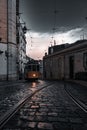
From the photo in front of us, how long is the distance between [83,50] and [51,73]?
768 inches

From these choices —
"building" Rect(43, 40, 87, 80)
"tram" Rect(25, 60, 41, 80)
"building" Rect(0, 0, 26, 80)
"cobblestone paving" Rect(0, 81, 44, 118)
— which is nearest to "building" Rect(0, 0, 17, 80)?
"building" Rect(0, 0, 26, 80)

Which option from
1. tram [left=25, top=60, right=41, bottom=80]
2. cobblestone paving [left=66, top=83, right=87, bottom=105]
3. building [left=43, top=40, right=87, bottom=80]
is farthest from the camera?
tram [left=25, top=60, right=41, bottom=80]

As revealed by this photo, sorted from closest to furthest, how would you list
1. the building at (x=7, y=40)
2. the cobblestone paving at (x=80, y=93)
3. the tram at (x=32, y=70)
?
the cobblestone paving at (x=80, y=93), the tram at (x=32, y=70), the building at (x=7, y=40)

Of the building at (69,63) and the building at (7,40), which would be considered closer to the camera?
the building at (69,63)

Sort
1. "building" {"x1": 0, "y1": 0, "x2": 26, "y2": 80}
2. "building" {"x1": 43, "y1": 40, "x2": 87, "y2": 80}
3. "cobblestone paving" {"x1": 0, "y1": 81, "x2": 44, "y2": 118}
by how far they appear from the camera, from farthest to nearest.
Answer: "building" {"x1": 0, "y1": 0, "x2": 26, "y2": 80} → "building" {"x1": 43, "y1": 40, "x2": 87, "y2": 80} → "cobblestone paving" {"x1": 0, "y1": 81, "x2": 44, "y2": 118}

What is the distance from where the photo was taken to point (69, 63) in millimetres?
40125

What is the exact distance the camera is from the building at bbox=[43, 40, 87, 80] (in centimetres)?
3368

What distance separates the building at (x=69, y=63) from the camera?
110ft

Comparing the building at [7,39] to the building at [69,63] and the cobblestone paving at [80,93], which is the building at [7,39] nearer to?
the building at [69,63]

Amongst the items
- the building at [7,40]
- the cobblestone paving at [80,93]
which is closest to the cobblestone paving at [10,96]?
the cobblestone paving at [80,93]

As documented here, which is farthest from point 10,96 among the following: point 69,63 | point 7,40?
point 69,63

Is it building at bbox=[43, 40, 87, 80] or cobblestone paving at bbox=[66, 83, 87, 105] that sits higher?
building at bbox=[43, 40, 87, 80]

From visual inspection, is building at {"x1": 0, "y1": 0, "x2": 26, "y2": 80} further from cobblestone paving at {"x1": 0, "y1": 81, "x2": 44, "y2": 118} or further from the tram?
cobblestone paving at {"x1": 0, "y1": 81, "x2": 44, "y2": 118}

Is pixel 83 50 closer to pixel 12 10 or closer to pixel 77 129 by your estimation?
pixel 12 10
